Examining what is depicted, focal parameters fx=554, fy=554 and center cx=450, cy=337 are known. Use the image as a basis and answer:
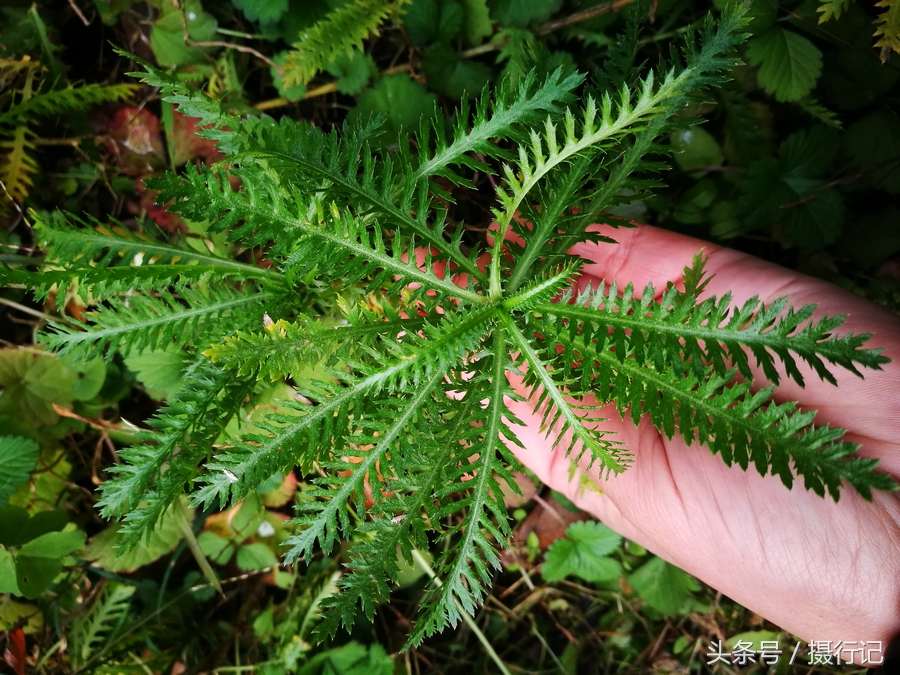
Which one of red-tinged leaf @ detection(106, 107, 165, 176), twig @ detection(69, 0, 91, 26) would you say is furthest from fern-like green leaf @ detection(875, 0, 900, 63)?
twig @ detection(69, 0, 91, 26)

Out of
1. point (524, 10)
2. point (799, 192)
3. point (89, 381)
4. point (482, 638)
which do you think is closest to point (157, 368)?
point (89, 381)

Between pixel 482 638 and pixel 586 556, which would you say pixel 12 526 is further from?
pixel 586 556

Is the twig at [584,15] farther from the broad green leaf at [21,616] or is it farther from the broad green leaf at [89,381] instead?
the broad green leaf at [21,616]

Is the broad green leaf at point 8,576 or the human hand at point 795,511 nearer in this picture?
the human hand at point 795,511

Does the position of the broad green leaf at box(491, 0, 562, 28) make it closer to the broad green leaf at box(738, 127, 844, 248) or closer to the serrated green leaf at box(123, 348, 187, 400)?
the broad green leaf at box(738, 127, 844, 248)

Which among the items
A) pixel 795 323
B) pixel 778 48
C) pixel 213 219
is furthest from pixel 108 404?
pixel 778 48

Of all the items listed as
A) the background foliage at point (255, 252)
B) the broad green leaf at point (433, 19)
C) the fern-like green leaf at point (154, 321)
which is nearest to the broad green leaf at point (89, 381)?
the background foliage at point (255, 252)

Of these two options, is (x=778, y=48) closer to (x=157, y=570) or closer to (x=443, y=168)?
(x=443, y=168)
